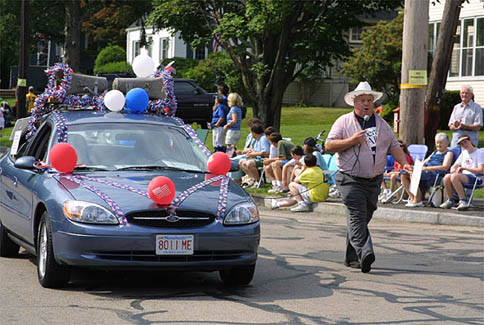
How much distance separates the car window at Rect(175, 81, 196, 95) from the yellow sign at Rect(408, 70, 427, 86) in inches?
779

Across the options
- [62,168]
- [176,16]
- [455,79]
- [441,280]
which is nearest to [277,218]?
[441,280]

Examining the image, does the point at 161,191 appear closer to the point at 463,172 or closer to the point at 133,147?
the point at 133,147

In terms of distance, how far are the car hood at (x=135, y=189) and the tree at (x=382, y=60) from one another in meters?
28.6

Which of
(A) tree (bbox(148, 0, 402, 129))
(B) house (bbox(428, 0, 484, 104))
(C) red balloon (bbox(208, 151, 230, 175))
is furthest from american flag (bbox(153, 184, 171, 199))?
(B) house (bbox(428, 0, 484, 104))

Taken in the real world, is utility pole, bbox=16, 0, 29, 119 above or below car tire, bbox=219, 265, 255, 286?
above

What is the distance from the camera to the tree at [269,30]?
23.0 m

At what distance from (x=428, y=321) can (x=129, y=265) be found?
2.40 meters

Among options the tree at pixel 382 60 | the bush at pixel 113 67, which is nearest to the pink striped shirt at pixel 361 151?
the tree at pixel 382 60

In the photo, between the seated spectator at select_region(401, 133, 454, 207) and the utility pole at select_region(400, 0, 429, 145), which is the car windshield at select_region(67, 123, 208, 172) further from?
the utility pole at select_region(400, 0, 429, 145)

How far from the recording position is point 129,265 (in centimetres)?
743

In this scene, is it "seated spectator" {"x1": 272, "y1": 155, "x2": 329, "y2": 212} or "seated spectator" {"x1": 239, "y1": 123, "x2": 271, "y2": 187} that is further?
"seated spectator" {"x1": 239, "y1": 123, "x2": 271, "y2": 187}

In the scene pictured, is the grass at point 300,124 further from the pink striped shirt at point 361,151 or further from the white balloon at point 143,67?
the pink striped shirt at point 361,151

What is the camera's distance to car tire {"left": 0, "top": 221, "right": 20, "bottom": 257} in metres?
9.62

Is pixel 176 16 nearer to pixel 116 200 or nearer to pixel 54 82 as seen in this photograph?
pixel 54 82
